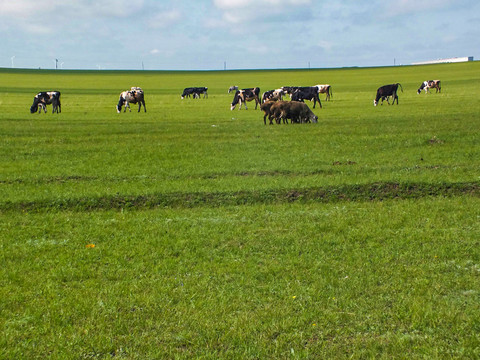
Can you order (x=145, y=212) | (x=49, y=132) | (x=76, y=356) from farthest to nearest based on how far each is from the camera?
(x=49, y=132) → (x=145, y=212) → (x=76, y=356)

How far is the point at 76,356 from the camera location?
5.50 metres

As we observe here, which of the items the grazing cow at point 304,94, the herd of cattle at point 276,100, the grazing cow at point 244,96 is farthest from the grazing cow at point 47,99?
the grazing cow at point 304,94

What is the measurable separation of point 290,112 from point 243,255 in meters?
21.2

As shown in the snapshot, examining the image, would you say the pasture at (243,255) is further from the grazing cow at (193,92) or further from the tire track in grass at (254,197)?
the grazing cow at (193,92)

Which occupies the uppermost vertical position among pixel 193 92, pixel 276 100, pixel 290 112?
pixel 193 92

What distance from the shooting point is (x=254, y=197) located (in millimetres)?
12797

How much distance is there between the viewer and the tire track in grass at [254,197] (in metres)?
12.4

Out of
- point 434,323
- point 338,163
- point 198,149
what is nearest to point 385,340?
point 434,323

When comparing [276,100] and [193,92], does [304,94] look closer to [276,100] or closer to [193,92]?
[276,100]

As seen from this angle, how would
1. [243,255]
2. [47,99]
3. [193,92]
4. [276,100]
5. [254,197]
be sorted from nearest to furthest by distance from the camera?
1. [243,255]
2. [254,197]
3. [276,100]
4. [47,99]
5. [193,92]

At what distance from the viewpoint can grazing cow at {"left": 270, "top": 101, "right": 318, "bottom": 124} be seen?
28.8 metres

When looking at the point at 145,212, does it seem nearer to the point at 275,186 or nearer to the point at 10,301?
the point at 275,186

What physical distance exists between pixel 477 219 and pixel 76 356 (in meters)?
8.37

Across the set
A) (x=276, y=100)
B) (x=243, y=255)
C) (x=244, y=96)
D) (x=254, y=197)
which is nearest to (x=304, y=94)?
(x=244, y=96)
